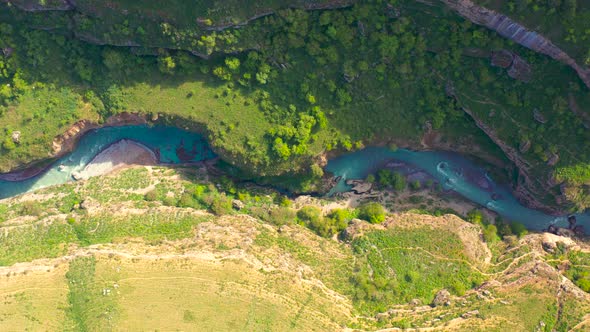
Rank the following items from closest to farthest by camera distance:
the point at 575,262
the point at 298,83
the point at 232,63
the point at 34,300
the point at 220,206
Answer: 1. the point at 34,300
2. the point at 232,63
3. the point at 298,83
4. the point at 575,262
5. the point at 220,206

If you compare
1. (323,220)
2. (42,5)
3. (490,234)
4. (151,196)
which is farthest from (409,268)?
(42,5)

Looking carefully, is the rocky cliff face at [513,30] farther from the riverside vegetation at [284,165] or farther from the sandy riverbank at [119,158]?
the sandy riverbank at [119,158]

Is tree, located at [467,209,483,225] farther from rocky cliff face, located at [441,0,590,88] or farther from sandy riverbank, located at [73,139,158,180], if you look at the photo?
sandy riverbank, located at [73,139,158,180]

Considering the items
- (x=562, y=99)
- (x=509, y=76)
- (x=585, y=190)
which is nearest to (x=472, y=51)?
(x=509, y=76)

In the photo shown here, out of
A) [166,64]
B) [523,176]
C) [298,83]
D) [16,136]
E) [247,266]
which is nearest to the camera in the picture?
[247,266]

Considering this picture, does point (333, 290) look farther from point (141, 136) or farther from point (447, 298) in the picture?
point (141, 136)

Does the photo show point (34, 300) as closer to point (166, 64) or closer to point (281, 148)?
point (166, 64)
